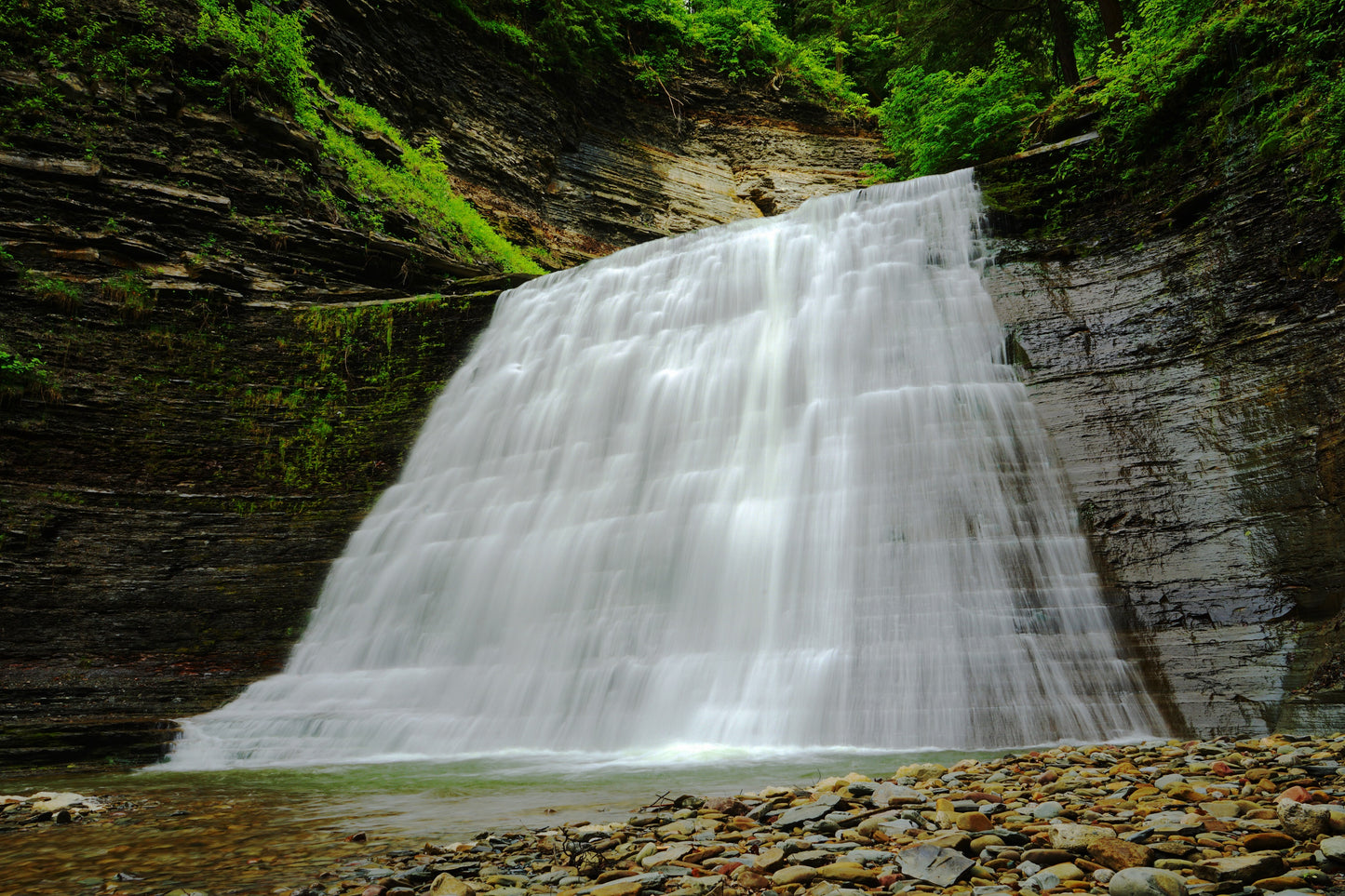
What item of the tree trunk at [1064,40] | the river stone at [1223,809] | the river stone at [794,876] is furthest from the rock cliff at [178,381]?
the tree trunk at [1064,40]

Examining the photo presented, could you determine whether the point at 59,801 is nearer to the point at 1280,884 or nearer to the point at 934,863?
the point at 934,863

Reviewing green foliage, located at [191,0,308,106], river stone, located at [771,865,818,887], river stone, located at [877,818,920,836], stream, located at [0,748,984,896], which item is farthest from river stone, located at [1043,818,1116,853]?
green foliage, located at [191,0,308,106]

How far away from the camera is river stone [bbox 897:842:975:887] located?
6.63ft

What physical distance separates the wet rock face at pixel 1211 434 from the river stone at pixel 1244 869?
3.53m

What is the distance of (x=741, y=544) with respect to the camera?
6.95 meters

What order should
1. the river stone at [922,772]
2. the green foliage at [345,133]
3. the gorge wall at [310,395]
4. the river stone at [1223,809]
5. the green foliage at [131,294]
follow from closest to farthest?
the river stone at [1223,809] < the river stone at [922,772] < the gorge wall at [310,395] < the green foliage at [131,294] < the green foliage at [345,133]

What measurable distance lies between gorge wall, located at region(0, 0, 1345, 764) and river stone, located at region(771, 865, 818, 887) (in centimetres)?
406

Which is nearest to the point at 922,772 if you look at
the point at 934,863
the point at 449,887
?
the point at 934,863

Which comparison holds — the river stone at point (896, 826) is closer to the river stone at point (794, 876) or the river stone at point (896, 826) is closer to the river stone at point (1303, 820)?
the river stone at point (794, 876)

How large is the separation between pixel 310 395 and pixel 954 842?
401 inches

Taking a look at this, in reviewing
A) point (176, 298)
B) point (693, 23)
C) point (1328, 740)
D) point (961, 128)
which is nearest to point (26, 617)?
point (176, 298)

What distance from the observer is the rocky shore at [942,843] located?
6.48 feet

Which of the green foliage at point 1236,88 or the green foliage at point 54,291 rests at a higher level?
the green foliage at point 1236,88

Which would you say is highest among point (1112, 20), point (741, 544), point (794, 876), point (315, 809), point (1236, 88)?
point (1112, 20)
